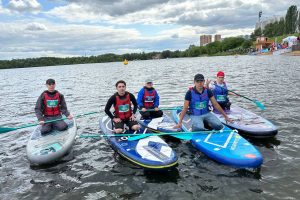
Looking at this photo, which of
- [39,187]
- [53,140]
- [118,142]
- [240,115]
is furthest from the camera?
[240,115]

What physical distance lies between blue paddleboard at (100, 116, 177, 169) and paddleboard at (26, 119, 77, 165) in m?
1.36

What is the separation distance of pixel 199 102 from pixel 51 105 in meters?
4.82

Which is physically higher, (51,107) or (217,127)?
(51,107)

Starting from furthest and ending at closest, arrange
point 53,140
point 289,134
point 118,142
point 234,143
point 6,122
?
point 6,122 < point 289,134 < point 53,140 < point 118,142 < point 234,143

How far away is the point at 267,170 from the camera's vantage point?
6.87 meters

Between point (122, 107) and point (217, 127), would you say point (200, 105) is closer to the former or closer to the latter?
point (217, 127)

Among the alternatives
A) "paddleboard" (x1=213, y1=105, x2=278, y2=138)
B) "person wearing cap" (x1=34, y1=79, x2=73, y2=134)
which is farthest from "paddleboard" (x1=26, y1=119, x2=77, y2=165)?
"paddleboard" (x1=213, y1=105, x2=278, y2=138)

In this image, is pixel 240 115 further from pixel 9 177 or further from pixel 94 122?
pixel 9 177

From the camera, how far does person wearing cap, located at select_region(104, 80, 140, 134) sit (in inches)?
327

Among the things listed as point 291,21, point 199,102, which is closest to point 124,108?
point 199,102

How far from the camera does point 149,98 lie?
10.7 m

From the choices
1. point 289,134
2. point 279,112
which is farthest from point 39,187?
point 279,112

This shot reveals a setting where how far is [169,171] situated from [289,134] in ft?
15.7

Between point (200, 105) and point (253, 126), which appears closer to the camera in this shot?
point (200, 105)
